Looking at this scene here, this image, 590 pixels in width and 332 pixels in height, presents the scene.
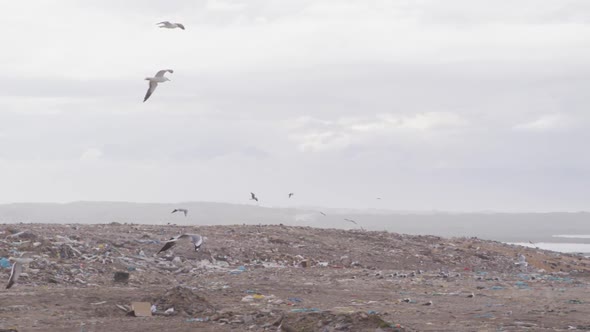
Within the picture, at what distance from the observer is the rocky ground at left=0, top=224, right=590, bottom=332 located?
368 inches

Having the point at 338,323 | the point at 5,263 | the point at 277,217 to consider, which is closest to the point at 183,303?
the point at 338,323

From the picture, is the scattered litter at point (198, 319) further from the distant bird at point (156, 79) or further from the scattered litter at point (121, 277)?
the distant bird at point (156, 79)

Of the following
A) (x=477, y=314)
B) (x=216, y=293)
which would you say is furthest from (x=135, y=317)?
(x=477, y=314)

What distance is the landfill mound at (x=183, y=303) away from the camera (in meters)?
10.1

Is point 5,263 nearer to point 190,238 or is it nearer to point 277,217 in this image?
point 190,238

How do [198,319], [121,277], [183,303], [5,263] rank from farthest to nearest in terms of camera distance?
[5,263] < [121,277] < [183,303] < [198,319]

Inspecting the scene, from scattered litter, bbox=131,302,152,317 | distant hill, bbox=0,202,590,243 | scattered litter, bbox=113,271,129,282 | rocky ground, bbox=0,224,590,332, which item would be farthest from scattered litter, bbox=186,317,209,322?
distant hill, bbox=0,202,590,243

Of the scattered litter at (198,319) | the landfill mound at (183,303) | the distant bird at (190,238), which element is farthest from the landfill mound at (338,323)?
the distant bird at (190,238)

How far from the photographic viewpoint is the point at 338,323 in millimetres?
8438

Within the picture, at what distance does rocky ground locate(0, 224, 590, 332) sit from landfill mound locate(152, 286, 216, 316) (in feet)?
0.07

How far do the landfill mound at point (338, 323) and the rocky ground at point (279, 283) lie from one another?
0.02 m

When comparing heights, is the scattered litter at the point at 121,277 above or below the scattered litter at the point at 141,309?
above

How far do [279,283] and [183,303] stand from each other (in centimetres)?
340

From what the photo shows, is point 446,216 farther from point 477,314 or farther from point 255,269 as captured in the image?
point 477,314
